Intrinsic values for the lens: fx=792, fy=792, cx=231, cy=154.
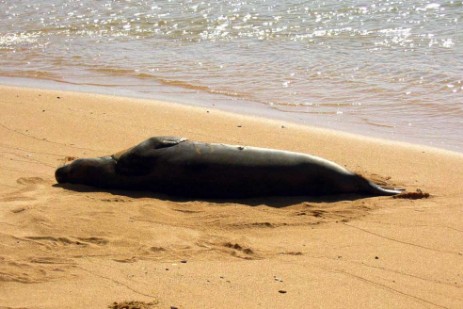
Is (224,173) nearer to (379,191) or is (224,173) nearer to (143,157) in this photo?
(143,157)

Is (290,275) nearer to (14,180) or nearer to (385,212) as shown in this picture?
(385,212)

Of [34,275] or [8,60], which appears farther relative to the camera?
[8,60]

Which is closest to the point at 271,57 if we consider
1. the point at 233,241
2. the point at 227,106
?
the point at 227,106

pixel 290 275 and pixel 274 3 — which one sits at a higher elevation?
pixel 274 3

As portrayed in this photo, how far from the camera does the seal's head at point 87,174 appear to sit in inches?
265

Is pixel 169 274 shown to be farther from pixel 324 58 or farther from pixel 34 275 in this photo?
pixel 324 58

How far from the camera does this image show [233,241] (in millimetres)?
5375

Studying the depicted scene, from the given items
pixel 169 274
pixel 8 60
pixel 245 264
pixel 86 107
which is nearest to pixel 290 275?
pixel 245 264

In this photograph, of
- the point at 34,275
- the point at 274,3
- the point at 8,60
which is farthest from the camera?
the point at 274,3

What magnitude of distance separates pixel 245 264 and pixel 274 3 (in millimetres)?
14890

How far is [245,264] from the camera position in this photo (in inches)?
195

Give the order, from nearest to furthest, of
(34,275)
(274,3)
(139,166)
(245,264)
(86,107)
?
(34,275) → (245,264) → (139,166) → (86,107) → (274,3)

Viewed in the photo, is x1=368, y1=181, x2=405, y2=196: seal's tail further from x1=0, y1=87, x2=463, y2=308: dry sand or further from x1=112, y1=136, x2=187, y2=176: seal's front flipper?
x1=112, y1=136, x2=187, y2=176: seal's front flipper

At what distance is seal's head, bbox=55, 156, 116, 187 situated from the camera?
6723 mm
